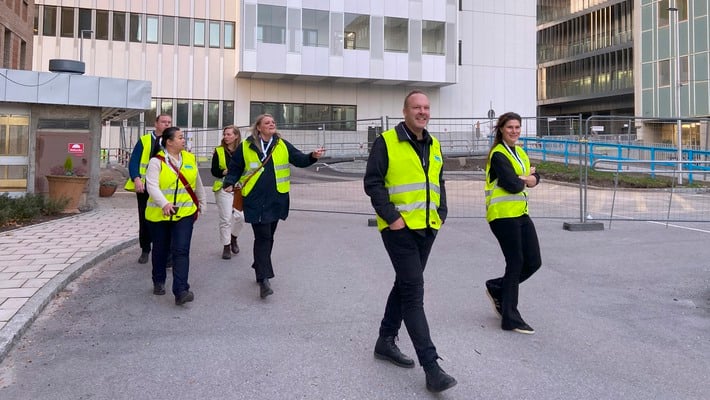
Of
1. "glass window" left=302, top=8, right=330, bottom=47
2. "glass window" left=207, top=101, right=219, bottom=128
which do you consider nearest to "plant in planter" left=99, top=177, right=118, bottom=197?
"glass window" left=207, top=101, right=219, bottom=128

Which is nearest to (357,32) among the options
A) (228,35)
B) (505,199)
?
(228,35)

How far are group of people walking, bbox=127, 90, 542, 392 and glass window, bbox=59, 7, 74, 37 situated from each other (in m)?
28.4

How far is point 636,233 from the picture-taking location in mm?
10117

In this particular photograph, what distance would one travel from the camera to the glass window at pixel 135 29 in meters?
31.7

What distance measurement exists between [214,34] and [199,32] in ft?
2.80

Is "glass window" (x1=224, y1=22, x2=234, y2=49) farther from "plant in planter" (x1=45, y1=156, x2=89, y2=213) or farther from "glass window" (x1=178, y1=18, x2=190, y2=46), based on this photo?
"plant in planter" (x1=45, y1=156, x2=89, y2=213)

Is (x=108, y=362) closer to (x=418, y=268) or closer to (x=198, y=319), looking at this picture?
(x=198, y=319)

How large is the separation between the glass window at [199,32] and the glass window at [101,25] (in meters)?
4.83

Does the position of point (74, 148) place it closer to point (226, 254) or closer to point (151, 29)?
point (226, 254)

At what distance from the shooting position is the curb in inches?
168

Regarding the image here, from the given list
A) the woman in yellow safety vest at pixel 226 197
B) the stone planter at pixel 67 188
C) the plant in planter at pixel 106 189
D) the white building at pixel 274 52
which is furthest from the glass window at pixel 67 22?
the woman in yellow safety vest at pixel 226 197

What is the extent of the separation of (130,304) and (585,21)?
59.4m

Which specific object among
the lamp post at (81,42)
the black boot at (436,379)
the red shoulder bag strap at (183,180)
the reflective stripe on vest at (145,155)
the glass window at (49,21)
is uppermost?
the glass window at (49,21)

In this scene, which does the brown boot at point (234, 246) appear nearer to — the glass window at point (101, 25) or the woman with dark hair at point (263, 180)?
the woman with dark hair at point (263, 180)
